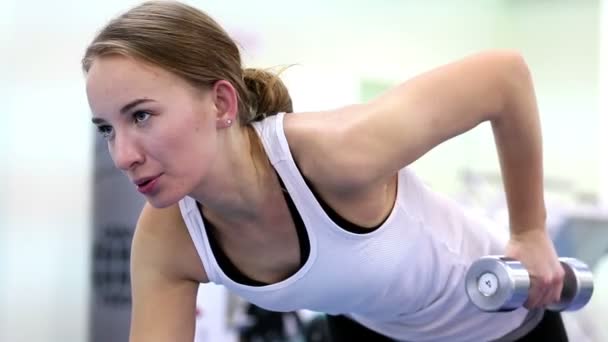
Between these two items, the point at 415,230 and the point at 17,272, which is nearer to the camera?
the point at 415,230

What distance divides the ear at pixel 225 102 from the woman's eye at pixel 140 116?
0.29 feet

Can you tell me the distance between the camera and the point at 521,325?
42.8 inches

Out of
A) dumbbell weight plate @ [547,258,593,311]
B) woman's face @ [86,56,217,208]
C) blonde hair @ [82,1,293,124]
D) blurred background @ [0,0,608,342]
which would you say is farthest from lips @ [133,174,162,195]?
blurred background @ [0,0,608,342]

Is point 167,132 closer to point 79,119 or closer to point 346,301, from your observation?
point 346,301

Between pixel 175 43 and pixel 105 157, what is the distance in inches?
58.9

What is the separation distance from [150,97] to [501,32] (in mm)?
3383

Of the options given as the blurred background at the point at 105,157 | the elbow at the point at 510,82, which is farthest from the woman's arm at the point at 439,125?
the blurred background at the point at 105,157

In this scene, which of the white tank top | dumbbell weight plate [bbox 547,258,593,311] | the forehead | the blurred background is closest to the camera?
the forehead

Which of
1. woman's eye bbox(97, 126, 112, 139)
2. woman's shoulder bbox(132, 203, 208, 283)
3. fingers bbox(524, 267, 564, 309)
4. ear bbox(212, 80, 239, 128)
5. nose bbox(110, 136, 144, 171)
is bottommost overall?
fingers bbox(524, 267, 564, 309)

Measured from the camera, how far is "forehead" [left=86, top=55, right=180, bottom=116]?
0.80 metres

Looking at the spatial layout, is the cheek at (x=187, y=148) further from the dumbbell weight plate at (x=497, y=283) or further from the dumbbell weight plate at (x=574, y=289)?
the dumbbell weight plate at (x=574, y=289)


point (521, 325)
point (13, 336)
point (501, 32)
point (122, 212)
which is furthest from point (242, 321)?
point (501, 32)

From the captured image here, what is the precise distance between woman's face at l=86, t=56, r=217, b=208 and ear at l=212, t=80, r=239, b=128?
3 cm

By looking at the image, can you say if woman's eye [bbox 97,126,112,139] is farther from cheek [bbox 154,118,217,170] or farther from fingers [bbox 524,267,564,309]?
fingers [bbox 524,267,564,309]
